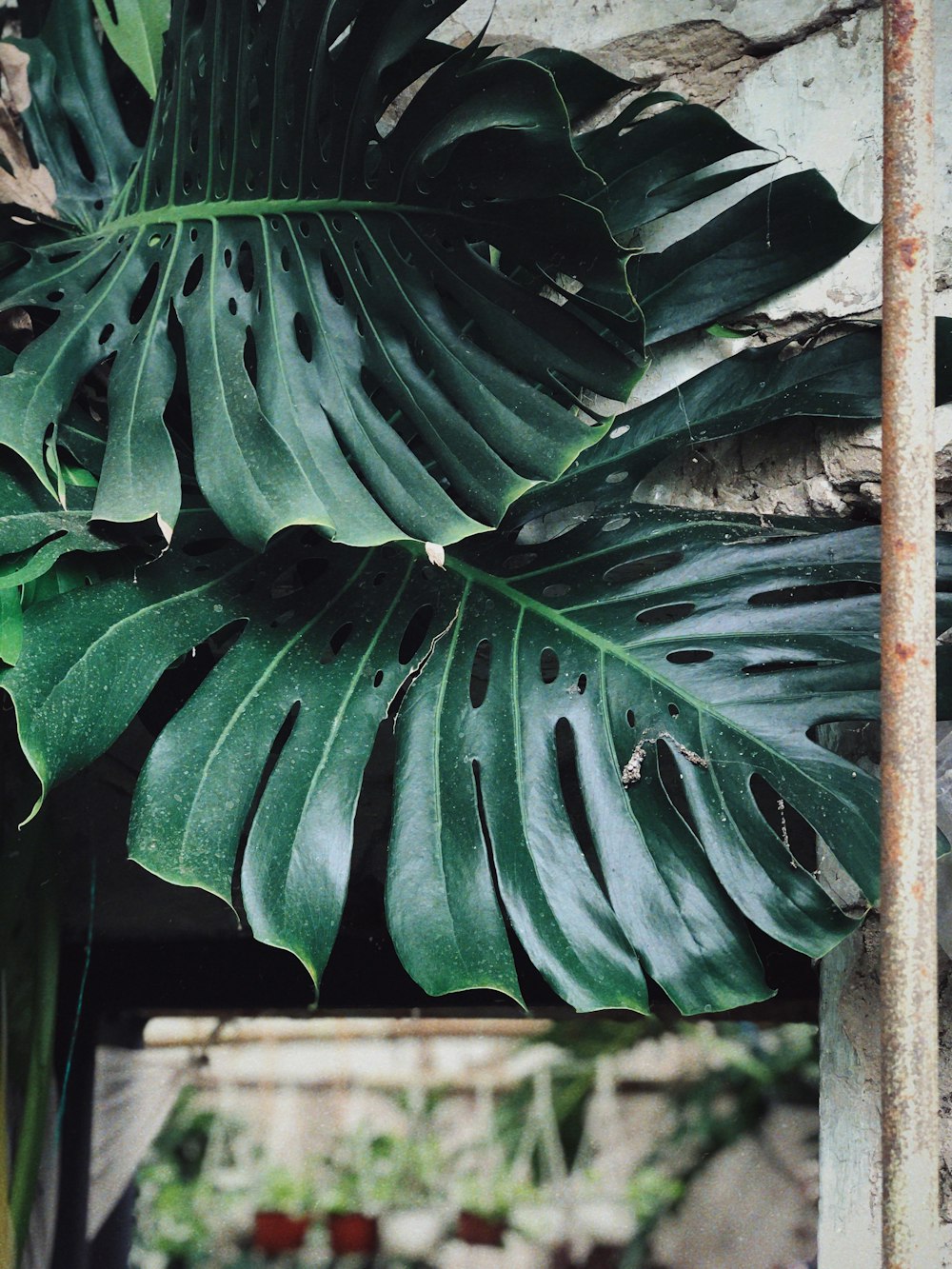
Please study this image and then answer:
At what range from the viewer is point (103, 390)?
112 cm

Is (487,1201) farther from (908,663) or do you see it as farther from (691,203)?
(691,203)

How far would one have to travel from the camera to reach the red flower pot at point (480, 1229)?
1103mm

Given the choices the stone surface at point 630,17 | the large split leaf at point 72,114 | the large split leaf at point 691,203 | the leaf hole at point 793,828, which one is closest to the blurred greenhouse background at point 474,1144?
the leaf hole at point 793,828

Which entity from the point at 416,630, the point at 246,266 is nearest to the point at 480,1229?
the point at 416,630

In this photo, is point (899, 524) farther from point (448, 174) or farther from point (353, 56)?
point (353, 56)

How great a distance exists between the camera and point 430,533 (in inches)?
30.6

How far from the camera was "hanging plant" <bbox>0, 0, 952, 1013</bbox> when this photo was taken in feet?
2.52

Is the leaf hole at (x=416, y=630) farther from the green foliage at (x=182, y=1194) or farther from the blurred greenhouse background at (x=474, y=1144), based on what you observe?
the green foliage at (x=182, y=1194)

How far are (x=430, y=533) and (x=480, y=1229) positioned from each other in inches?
30.5

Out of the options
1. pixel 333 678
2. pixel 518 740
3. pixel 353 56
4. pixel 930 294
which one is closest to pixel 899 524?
pixel 930 294

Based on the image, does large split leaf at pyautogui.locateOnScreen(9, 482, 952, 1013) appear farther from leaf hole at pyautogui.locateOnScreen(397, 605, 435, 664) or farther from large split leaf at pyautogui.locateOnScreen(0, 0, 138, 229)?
large split leaf at pyautogui.locateOnScreen(0, 0, 138, 229)

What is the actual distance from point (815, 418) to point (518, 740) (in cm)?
45

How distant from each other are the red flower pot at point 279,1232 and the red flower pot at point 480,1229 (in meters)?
0.17

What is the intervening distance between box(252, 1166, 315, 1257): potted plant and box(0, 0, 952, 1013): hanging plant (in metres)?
0.54
